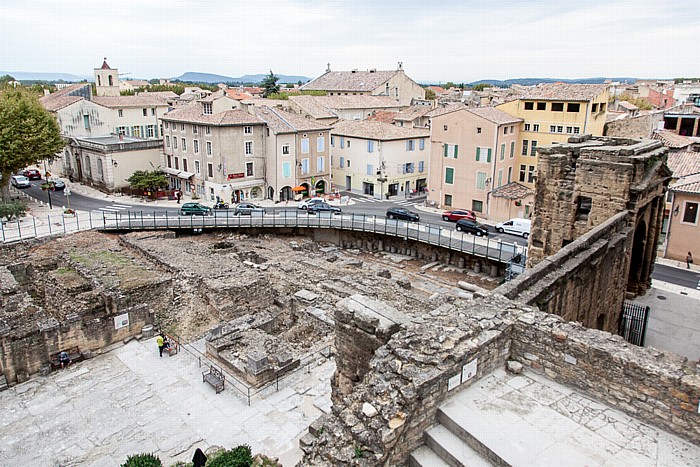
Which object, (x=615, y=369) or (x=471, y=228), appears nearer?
(x=615, y=369)

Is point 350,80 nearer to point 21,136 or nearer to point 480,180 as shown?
point 480,180

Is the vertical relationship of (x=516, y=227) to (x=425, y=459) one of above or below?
below

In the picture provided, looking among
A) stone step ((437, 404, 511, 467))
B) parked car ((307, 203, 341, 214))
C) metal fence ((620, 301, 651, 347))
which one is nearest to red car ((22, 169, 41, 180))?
parked car ((307, 203, 341, 214))

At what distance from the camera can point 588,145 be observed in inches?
877

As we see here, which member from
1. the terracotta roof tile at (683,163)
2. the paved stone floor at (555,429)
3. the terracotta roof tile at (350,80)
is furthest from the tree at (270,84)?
the paved stone floor at (555,429)

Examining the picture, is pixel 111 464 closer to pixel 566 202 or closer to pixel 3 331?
pixel 3 331

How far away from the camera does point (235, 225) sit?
38.8 meters

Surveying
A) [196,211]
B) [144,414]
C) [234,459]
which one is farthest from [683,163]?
[144,414]

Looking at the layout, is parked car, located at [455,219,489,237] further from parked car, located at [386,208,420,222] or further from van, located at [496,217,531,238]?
parked car, located at [386,208,420,222]

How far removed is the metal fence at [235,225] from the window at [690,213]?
10.9 metres

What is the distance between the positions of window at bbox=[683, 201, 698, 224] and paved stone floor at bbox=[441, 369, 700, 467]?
28260mm

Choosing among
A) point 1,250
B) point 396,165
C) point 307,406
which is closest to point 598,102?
point 396,165

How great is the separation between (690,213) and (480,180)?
1712 cm

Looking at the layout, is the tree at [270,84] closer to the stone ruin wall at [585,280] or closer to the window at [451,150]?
the window at [451,150]
